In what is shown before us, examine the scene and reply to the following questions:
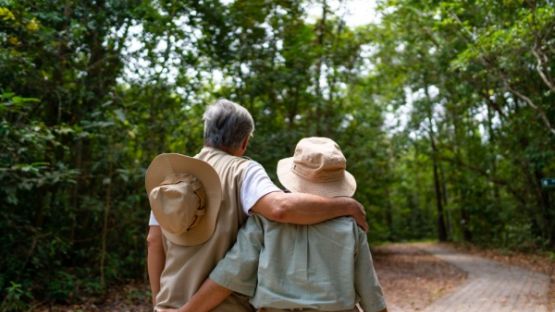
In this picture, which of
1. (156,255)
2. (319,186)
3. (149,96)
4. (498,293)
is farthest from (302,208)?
(498,293)

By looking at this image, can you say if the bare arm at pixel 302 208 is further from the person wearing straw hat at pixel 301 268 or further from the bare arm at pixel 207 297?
the bare arm at pixel 207 297

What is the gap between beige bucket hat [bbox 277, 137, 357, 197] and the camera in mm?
2016

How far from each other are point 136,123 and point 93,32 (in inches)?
57.7

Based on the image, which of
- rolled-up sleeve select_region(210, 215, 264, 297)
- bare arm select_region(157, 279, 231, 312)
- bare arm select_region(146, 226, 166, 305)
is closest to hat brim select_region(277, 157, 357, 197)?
rolled-up sleeve select_region(210, 215, 264, 297)

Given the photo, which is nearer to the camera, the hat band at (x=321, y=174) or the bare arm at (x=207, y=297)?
the bare arm at (x=207, y=297)

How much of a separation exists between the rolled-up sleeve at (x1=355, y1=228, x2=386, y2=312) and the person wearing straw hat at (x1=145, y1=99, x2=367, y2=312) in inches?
5.3

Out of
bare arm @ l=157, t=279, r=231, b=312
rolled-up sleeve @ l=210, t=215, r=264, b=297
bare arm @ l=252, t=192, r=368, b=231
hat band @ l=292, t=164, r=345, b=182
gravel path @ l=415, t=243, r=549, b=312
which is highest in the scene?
hat band @ l=292, t=164, r=345, b=182

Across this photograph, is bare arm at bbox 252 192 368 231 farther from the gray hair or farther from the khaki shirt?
the gray hair

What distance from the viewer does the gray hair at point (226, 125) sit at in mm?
2137

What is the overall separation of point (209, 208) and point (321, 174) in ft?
1.57

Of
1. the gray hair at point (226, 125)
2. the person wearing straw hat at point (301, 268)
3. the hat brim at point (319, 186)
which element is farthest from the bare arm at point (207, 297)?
the gray hair at point (226, 125)

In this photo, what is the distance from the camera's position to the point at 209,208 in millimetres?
1979

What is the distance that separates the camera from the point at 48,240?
668cm

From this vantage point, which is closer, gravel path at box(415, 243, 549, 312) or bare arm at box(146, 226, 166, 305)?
bare arm at box(146, 226, 166, 305)
